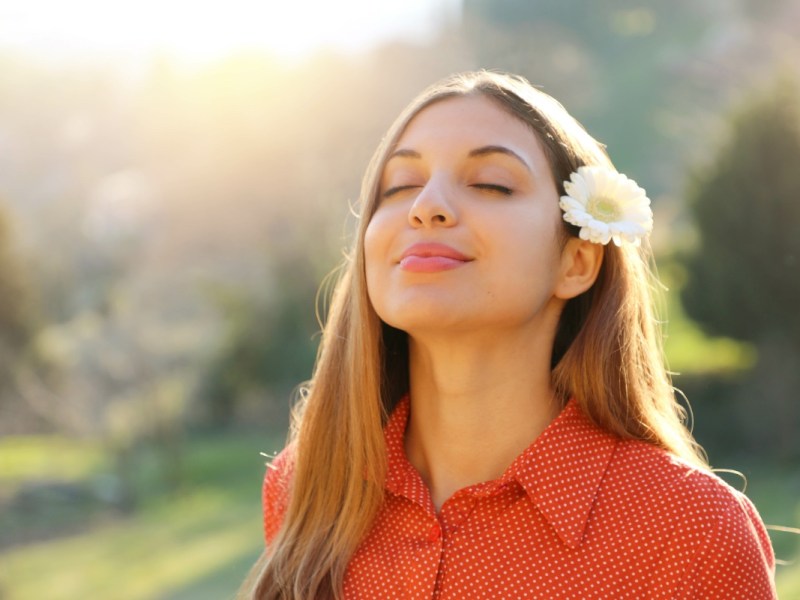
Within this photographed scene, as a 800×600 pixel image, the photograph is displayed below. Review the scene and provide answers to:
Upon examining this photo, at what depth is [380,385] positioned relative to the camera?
7.91 ft

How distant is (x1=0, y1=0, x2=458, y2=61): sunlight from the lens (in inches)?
648

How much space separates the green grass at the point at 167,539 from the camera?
816cm

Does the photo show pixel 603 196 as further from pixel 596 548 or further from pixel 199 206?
pixel 199 206

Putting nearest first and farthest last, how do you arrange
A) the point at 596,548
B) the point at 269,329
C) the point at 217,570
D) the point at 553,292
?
the point at 596,548 < the point at 553,292 < the point at 217,570 < the point at 269,329

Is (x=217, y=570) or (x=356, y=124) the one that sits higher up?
(x=356, y=124)

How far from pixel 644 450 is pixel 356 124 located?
15812 mm

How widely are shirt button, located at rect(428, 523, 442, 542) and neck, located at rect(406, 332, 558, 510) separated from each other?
94 mm

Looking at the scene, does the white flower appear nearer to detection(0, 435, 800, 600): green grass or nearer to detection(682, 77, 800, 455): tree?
detection(0, 435, 800, 600): green grass

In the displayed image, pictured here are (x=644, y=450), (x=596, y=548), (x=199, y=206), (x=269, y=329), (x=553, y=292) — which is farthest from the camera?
(x=199, y=206)

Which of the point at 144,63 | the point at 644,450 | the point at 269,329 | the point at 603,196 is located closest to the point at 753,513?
the point at 644,450

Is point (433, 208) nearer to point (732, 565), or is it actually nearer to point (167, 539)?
point (732, 565)

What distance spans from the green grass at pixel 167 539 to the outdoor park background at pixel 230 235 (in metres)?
0.04

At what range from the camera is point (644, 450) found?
213 centimetres

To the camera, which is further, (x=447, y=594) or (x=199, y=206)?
(x=199, y=206)
